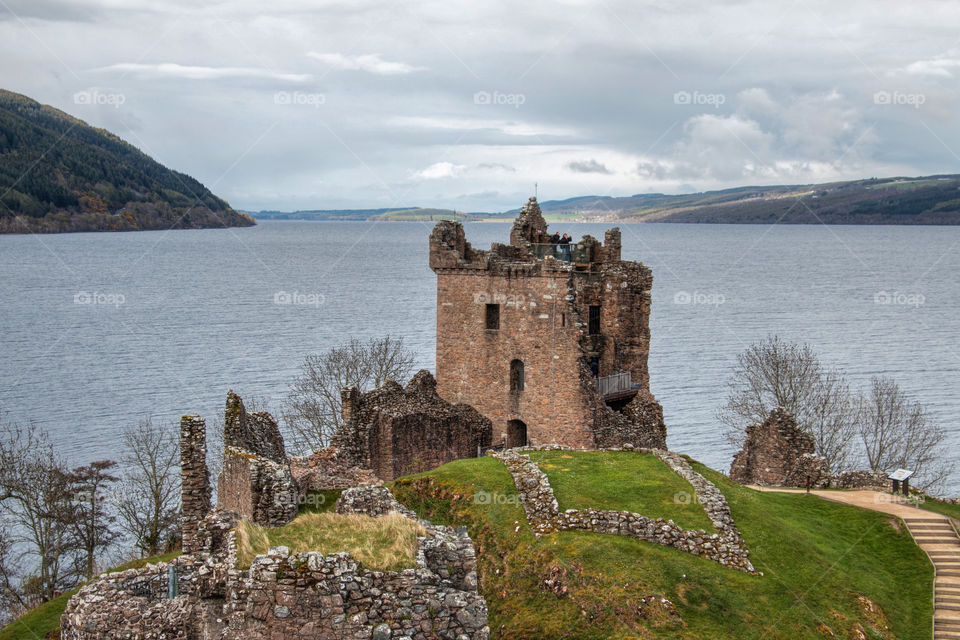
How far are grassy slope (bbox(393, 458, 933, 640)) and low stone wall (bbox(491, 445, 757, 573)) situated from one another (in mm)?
337

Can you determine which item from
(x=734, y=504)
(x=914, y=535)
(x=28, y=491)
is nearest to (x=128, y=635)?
(x=734, y=504)

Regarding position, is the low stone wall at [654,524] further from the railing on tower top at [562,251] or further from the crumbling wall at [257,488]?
the railing on tower top at [562,251]

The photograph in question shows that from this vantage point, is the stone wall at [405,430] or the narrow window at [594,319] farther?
the narrow window at [594,319]

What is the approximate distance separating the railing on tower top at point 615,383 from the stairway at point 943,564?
47.0ft

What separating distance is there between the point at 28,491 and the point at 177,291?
115m

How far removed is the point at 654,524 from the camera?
23484 millimetres

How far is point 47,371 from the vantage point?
8675 cm

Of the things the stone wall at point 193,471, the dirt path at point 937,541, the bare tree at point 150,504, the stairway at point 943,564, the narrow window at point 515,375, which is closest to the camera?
the stone wall at point 193,471

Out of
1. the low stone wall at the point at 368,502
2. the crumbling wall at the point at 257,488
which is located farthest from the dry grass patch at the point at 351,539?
the crumbling wall at the point at 257,488

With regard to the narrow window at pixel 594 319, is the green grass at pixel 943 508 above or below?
below

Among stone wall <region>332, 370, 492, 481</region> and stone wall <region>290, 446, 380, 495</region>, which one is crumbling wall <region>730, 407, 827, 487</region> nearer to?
stone wall <region>332, 370, 492, 481</region>

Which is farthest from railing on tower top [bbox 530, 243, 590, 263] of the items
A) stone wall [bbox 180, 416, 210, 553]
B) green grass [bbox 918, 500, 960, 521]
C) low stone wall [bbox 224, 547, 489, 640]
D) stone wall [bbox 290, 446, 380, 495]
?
low stone wall [bbox 224, 547, 489, 640]

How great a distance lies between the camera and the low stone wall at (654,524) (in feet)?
75.4

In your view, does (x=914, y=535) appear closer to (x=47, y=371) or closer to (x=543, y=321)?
(x=543, y=321)
